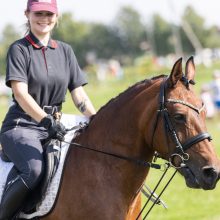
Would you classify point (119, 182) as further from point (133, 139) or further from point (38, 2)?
point (38, 2)

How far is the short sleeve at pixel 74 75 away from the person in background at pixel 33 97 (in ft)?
0.04

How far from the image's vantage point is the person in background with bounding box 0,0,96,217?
5875mm

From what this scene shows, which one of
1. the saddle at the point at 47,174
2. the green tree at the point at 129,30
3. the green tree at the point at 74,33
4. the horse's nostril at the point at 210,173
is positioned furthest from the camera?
the green tree at the point at 129,30

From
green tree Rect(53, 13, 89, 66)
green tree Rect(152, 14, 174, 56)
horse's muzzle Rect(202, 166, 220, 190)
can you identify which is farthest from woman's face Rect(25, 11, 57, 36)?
green tree Rect(152, 14, 174, 56)

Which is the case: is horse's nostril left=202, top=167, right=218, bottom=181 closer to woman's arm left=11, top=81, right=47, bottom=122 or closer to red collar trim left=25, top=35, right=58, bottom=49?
woman's arm left=11, top=81, right=47, bottom=122

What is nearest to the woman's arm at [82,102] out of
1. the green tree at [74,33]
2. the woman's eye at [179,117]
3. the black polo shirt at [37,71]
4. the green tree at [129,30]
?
the black polo shirt at [37,71]

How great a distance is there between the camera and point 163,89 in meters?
5.53

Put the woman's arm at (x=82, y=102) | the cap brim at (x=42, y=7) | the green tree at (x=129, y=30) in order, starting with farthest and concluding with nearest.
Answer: the green tree at (x=129, y=30), the woman's arm at (x=82, y=102), the cap brim at (x=42, y=7)

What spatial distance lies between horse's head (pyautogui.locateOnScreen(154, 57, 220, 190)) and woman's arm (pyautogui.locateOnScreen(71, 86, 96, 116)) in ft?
4.23

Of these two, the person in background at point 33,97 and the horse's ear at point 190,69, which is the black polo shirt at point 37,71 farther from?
the horse's ear at point 190,69

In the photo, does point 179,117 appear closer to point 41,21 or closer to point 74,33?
point 41,21

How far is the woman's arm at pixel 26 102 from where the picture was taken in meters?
5.90

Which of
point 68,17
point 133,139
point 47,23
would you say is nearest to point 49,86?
point 47,23

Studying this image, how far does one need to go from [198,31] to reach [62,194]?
103 metres
